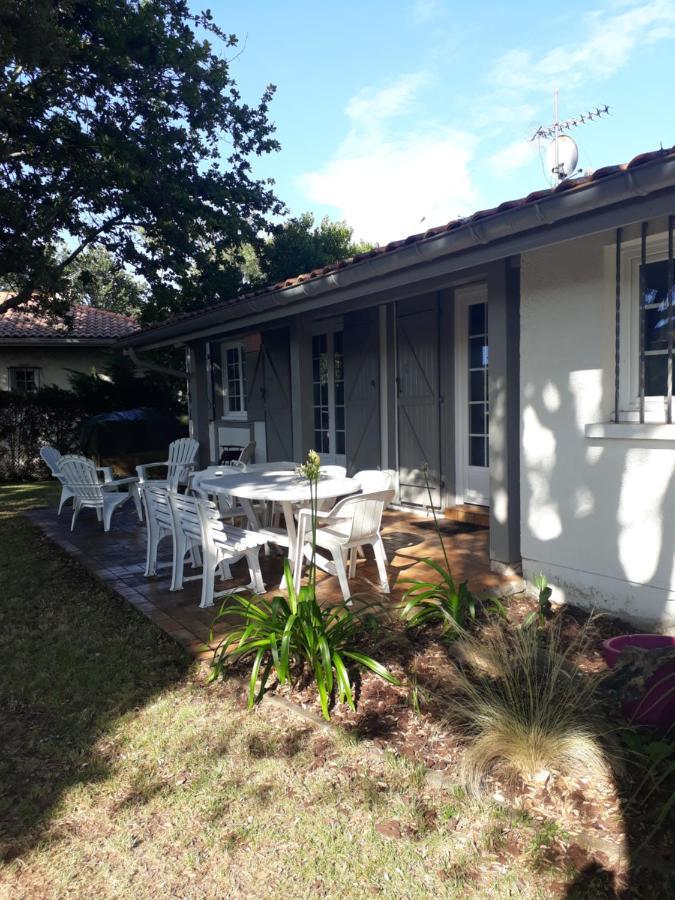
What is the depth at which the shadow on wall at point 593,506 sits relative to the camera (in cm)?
342

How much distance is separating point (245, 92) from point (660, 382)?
1146 centimetres

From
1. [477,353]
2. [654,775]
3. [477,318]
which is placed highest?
[477,318]

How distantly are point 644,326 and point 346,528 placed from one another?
7.18ft

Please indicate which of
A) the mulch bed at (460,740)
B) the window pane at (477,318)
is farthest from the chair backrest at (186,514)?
the window pane at (477,318)

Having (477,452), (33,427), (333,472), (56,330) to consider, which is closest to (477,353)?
(477,452)

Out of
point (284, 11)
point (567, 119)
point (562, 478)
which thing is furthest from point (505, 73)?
point (562, 478)

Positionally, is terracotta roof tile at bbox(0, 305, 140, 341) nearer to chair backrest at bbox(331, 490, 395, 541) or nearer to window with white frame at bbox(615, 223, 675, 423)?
chair backrest at bbox(331, 490, 395, 541)

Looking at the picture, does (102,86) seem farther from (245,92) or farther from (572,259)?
(572,259)

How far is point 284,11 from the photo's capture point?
8.12 metres

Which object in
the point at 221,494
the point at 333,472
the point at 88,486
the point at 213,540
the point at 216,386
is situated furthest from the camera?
the point at 216,386

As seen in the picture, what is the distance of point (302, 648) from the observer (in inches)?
121

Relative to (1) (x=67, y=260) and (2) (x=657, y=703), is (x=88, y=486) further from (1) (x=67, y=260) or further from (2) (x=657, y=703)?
(2) (x=657, y=703)

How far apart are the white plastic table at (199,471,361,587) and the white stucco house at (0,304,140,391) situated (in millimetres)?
12767

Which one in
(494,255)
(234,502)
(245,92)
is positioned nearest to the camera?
(494,255)
